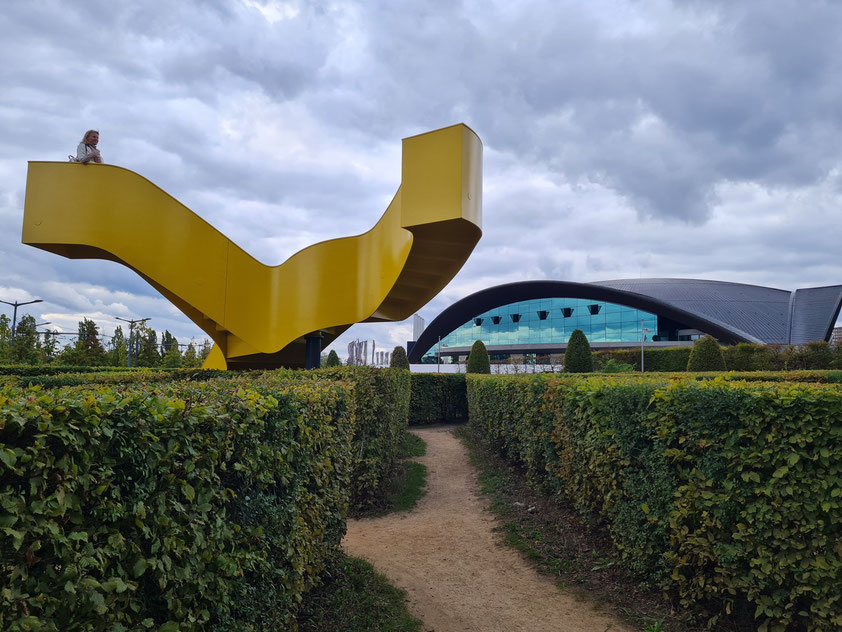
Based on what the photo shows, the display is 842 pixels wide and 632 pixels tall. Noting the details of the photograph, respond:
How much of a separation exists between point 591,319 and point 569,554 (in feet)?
176

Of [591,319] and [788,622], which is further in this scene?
[591,319]

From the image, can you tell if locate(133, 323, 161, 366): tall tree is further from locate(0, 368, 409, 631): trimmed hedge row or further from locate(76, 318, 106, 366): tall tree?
locate(0, 368, 409, 631): trimmed hedge row

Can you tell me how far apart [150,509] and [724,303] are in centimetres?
5847

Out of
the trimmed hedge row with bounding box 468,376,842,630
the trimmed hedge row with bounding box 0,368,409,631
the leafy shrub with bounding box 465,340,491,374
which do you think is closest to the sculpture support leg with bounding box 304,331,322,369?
the trimmed hedge row with bounding box 468,376,842,630

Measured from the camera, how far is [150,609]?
1982mm

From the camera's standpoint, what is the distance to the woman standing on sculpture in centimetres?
994

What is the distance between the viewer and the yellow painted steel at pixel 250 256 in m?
8.20

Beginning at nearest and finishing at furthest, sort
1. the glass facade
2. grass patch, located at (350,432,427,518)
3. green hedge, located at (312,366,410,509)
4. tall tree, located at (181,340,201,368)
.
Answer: green hedge, located at (312,366,410,509) → grass patch, located at (350,432,427,518) → tall tree, located at (181,340,201,368) → the glass facade

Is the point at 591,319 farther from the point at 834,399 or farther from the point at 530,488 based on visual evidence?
the point at 834,399

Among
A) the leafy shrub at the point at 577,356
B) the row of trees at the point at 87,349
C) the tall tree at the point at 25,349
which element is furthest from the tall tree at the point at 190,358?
the leafy shrub at the point at 577,356

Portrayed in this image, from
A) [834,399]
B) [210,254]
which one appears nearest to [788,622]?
[834,399]

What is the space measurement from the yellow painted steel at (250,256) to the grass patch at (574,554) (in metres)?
3.94

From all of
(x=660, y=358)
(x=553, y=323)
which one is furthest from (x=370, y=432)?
(x=553, y=323)

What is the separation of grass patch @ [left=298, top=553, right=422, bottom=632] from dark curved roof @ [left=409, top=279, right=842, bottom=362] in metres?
50.3
